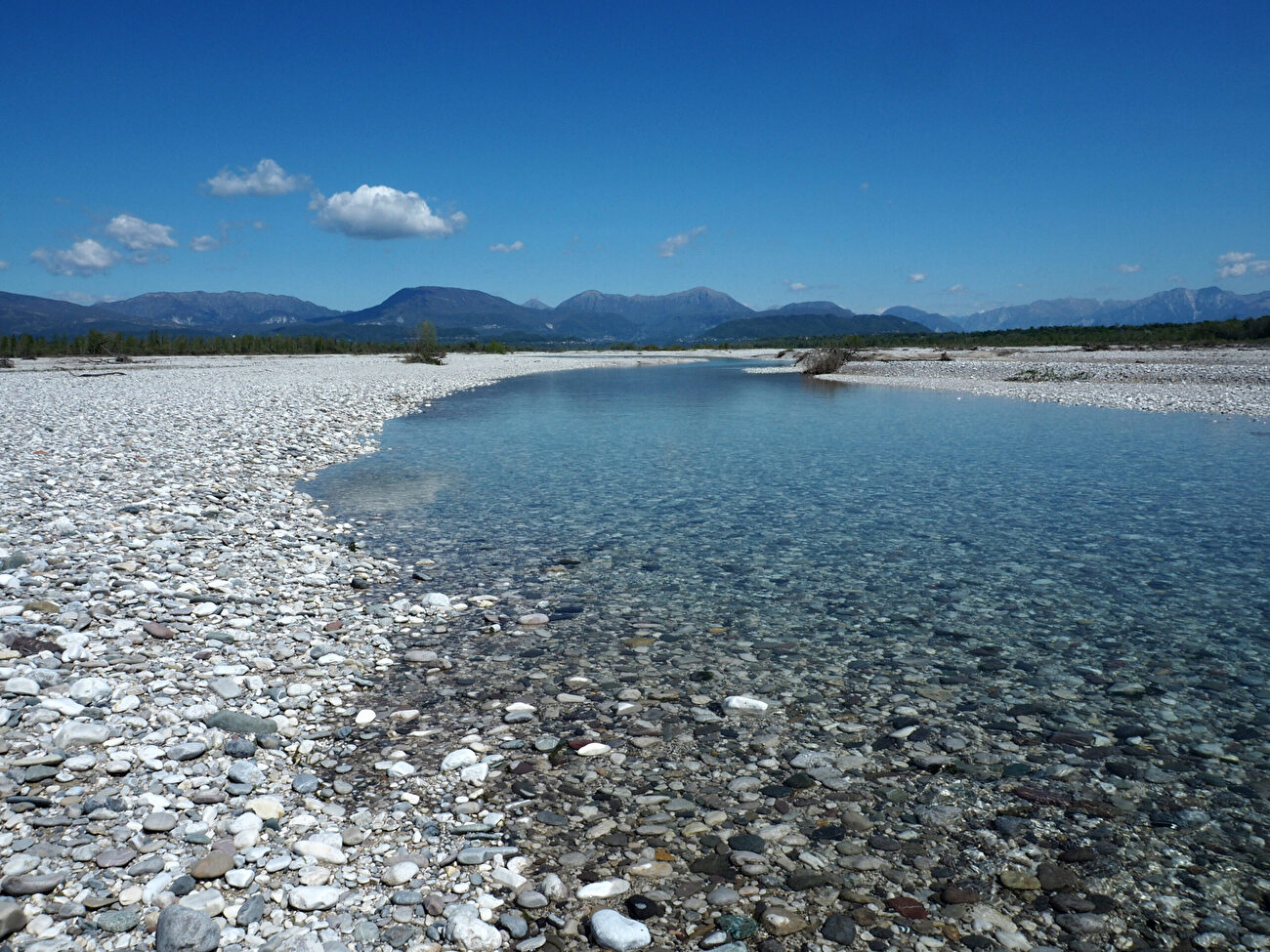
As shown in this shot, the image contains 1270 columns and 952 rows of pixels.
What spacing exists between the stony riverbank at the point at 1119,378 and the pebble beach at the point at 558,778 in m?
33.6

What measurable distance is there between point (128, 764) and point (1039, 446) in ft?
81.6

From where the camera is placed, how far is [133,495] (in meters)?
13.2

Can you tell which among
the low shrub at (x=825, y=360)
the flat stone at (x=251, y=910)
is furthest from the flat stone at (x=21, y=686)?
the low shrub at (x=825, y=360)

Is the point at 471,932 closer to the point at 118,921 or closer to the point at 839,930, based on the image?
the point at 118,921

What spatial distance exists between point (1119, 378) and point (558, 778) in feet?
181

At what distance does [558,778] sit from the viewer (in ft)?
18.6

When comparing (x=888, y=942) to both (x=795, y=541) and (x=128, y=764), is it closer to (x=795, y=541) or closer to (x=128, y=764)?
(x=128, y=764)

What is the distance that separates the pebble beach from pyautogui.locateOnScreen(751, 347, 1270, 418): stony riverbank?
110ft

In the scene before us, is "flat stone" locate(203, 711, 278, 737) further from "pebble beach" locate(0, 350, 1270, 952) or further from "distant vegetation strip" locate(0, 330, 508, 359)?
"distant vegetation strip" locate(0, 330, 508, 359)

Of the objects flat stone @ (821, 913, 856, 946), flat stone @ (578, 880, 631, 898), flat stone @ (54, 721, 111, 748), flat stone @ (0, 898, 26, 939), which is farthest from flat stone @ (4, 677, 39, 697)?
flat stone @ (821, 913, 856, 946)

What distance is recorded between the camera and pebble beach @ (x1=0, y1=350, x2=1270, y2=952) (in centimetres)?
414

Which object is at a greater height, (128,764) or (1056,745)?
(128,764)

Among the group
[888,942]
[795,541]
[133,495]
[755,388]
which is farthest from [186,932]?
[755,388]

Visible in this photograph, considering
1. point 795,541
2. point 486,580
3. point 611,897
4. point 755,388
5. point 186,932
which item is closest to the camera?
point 186,932
